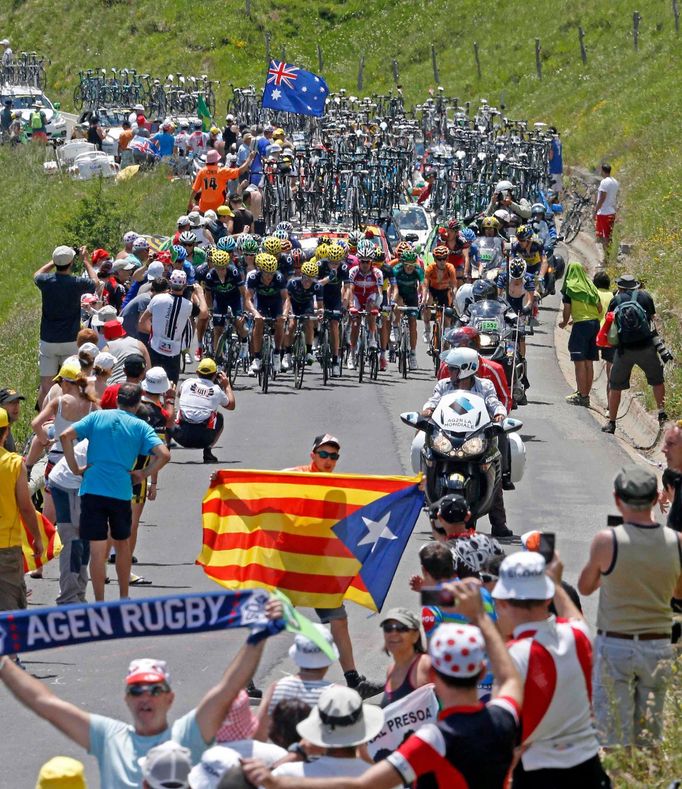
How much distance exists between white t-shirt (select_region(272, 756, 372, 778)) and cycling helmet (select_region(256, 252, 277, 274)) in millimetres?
16604

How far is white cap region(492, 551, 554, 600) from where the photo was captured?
23.6 feet

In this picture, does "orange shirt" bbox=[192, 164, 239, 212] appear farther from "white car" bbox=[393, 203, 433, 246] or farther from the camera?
the camera

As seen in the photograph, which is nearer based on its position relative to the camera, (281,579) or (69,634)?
(69,634)

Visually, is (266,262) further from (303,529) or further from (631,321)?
(303,529)

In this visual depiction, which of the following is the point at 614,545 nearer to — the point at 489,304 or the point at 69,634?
the point at 69,634

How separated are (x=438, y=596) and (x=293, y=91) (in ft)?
105

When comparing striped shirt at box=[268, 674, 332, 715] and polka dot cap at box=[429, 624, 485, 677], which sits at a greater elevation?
polka dot cap at box=[429, 624, 485, 677]

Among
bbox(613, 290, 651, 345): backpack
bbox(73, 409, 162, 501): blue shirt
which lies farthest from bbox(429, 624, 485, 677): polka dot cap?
bbox(613, 290, 651, 345): backpack

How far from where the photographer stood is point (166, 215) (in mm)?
43344

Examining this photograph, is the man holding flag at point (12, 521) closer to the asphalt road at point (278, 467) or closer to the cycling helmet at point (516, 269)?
the asphalt road at point (278, 467)

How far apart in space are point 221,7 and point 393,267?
5231 cm

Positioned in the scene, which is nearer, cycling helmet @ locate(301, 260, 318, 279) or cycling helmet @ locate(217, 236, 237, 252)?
cycling helmet @ locate(301, 260, 318, 279)

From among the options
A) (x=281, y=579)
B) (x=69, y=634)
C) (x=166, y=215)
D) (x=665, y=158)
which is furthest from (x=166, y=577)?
(x=166, y=215)

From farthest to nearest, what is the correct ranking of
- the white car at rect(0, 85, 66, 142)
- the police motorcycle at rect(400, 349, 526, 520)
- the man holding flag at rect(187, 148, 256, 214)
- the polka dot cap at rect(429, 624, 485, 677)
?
the white car at rect(0, 85, 66, 142) < the man holding flag at rect(187, 148, 256, 214) < the police motorcycle at rect(400, 349, 526, 520) < the polka dot cap at rect(429, 624, 485, 677)
